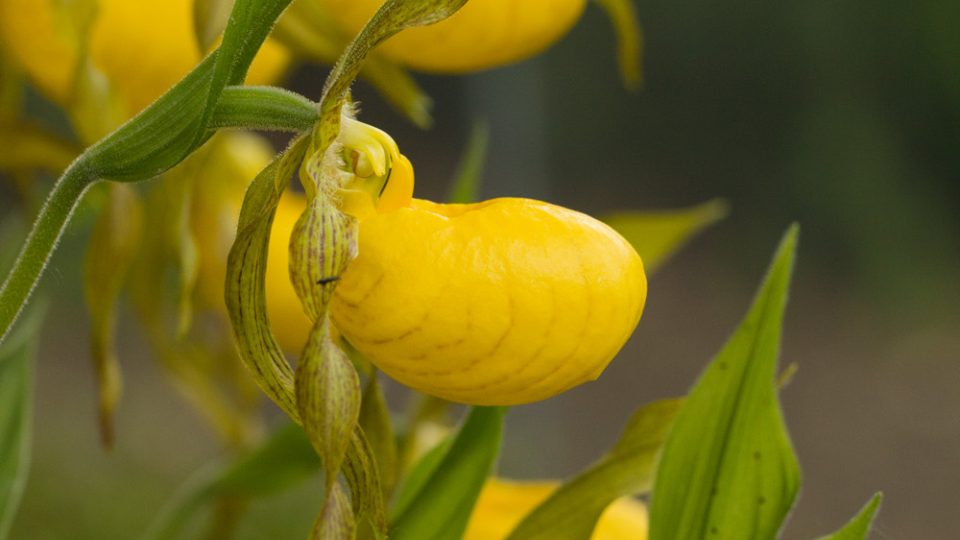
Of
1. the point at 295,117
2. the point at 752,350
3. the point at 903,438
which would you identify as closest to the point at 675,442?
the point at 752,350

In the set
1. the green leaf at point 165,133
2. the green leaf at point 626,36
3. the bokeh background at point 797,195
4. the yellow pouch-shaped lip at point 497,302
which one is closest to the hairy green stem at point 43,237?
the green leaf at point 165,133

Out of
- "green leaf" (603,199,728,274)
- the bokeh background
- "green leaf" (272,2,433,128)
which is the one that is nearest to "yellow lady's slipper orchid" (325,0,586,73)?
"green leaf" (272,2,433,128)

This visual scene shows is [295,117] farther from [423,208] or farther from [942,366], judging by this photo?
[942,366]

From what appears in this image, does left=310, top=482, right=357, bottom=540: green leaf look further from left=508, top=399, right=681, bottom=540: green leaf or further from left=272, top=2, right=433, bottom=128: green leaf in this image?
left=272, top=2, right=433, bottom=128: green leaf

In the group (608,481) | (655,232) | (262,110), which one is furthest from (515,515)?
(262,110)

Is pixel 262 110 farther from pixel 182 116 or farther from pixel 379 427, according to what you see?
pixel 379 427
